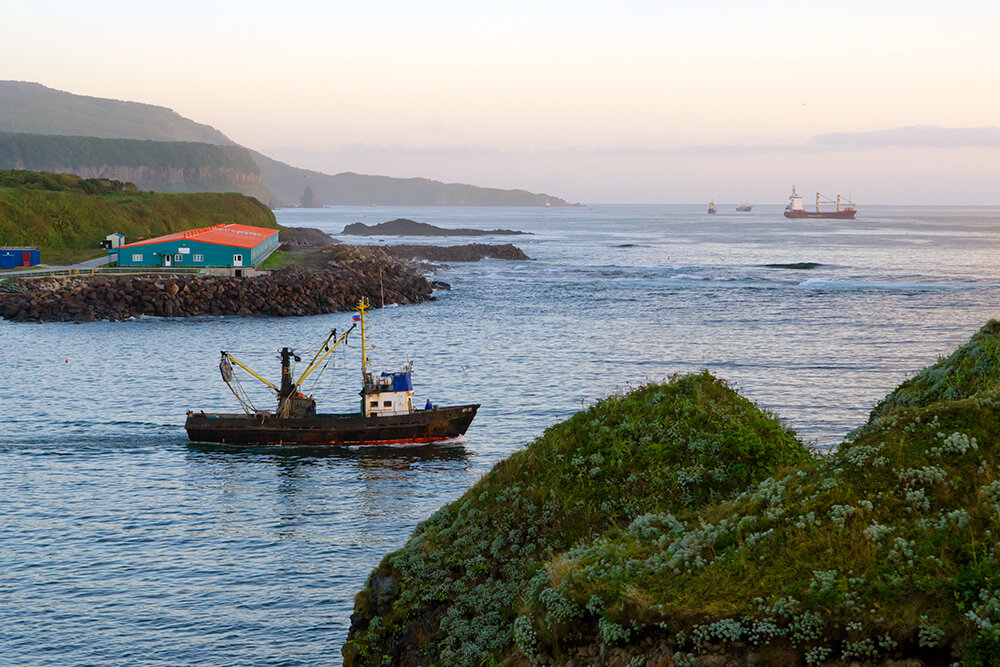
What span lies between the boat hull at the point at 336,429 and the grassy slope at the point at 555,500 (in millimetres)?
27134

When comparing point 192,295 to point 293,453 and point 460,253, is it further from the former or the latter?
point 460,253

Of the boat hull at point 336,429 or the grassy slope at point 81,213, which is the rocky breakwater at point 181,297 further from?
the boat hull at point 336,429

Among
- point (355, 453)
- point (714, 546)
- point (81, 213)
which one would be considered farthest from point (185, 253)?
point (714, 546)

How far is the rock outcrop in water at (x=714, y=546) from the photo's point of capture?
10.0m

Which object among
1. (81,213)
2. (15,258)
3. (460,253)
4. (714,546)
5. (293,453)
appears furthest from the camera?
(460,253)

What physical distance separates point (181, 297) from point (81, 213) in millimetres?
61073

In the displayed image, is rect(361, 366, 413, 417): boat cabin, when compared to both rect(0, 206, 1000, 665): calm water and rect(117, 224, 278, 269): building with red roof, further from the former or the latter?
rect(117, 224, 278, 269): building with red roof

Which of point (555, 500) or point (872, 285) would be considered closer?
point (555, 500)

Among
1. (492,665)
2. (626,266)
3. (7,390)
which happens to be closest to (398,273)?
(626,266)

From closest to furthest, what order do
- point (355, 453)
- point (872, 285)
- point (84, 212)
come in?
1. point (355, 453)
2. point (872, 285)
3. point (84, 212)

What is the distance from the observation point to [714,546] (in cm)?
1168

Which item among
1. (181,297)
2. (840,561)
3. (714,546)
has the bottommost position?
(181,297)

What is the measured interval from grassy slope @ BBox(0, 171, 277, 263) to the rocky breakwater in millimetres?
34549

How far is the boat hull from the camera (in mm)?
42938
